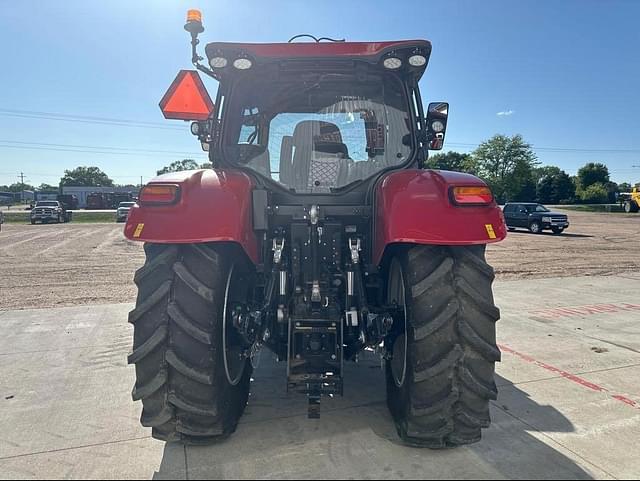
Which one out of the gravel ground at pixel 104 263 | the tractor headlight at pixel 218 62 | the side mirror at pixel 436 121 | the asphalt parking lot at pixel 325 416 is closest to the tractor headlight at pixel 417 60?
the side mirror at pixel 436 121

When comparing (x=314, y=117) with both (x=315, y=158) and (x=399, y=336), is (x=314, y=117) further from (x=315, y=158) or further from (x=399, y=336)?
(x=399, y=336)

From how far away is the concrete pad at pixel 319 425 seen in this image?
2492 mm

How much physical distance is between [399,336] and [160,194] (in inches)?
69.3

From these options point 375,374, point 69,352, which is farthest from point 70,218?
point 375,374

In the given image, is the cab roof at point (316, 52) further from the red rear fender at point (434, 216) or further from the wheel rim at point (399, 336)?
the wheel rim at point (399, 336)

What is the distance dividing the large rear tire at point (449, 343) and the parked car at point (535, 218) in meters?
21.2

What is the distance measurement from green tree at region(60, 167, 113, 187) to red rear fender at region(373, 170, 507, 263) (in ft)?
359

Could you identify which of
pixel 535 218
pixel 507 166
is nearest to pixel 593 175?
pixel 507 166

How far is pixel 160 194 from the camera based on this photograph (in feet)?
8.20

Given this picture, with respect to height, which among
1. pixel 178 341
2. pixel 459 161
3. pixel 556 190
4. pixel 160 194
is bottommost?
pixel 178 341

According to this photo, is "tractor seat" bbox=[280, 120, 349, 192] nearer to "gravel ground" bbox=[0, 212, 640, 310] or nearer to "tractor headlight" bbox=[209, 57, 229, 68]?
"tractor headlight" bbox=[209, 57, 229, 68]

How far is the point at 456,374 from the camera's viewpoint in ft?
8.13

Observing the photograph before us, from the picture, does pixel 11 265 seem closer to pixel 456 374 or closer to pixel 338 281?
pixel 338 281

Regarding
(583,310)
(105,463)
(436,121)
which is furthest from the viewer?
(583,310)
